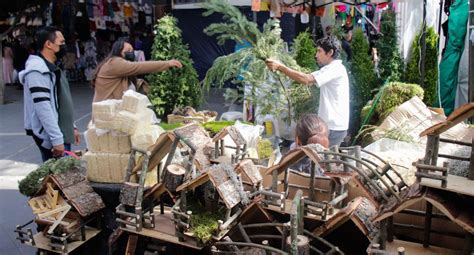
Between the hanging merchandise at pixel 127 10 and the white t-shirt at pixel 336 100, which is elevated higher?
the hanging merchandise at pixel 127 10

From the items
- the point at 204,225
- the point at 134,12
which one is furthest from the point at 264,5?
the point at 134,12

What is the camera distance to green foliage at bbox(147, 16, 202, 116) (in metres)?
4.89

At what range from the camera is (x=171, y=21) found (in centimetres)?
496

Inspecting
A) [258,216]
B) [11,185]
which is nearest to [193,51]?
[11,185]

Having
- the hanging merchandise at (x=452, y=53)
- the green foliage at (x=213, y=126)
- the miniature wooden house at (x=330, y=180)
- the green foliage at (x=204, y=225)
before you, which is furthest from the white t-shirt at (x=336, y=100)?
the hanging merchandise at (x=452, y=53)

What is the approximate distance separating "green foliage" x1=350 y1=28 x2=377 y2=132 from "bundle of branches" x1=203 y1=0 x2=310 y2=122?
1.36 meters

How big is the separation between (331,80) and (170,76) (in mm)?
1785

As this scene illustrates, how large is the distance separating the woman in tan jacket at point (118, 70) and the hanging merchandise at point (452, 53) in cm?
476

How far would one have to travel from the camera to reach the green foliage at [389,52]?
21.3ft

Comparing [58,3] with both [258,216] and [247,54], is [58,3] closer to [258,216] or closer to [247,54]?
[247,54]

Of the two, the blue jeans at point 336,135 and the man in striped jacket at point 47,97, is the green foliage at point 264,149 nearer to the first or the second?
the blue jeans at point 336,135

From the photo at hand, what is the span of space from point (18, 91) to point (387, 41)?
37.3 ft

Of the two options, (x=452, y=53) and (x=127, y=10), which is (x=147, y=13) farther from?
(x=452, y=53)

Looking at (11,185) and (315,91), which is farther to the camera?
(11,185)
